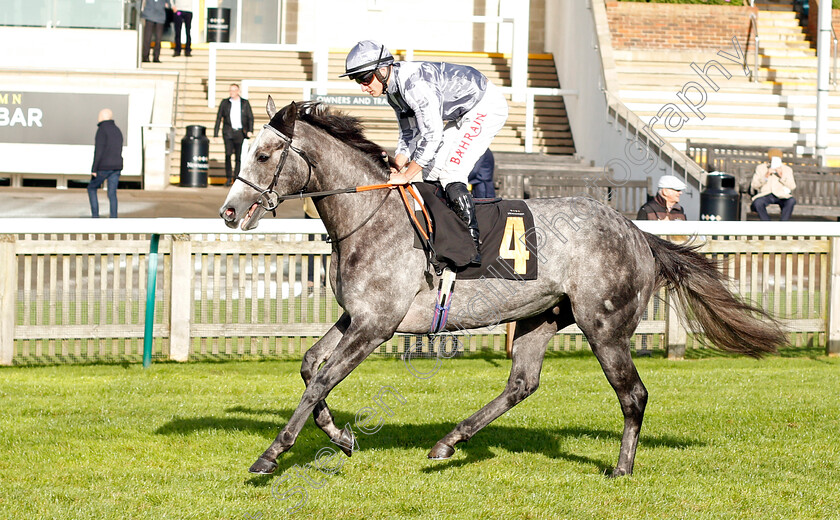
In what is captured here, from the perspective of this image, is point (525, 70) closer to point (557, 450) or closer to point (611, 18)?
point (611, 18)

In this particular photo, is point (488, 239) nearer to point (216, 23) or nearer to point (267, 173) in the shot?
point (267, 173)

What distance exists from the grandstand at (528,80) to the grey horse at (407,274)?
1009cm

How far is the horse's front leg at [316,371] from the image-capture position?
17.0ft

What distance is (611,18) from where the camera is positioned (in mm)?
22531

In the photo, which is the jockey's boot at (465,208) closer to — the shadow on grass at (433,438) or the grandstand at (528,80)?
the shadow on grass at (433,438)

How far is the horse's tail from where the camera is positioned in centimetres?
598

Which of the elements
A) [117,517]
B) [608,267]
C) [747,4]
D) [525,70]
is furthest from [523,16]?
[117,517]

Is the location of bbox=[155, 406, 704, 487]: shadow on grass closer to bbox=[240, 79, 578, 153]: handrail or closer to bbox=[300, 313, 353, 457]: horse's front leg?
bbox=[300, 313, 353, 457]: horse's front leg


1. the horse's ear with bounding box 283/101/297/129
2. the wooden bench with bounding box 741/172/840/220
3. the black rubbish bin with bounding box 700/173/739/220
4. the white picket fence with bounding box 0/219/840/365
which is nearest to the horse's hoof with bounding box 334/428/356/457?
the horse's ear with bounding box 283/101/297/129

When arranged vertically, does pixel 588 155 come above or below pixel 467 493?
above

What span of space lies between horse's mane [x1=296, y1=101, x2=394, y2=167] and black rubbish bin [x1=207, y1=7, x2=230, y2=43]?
20347 millimetres

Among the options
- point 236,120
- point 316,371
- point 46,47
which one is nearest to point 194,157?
point 236,120

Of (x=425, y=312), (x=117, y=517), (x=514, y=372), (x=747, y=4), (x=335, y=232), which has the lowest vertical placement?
(x=117, y=517)

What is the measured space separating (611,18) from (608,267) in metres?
18.0
